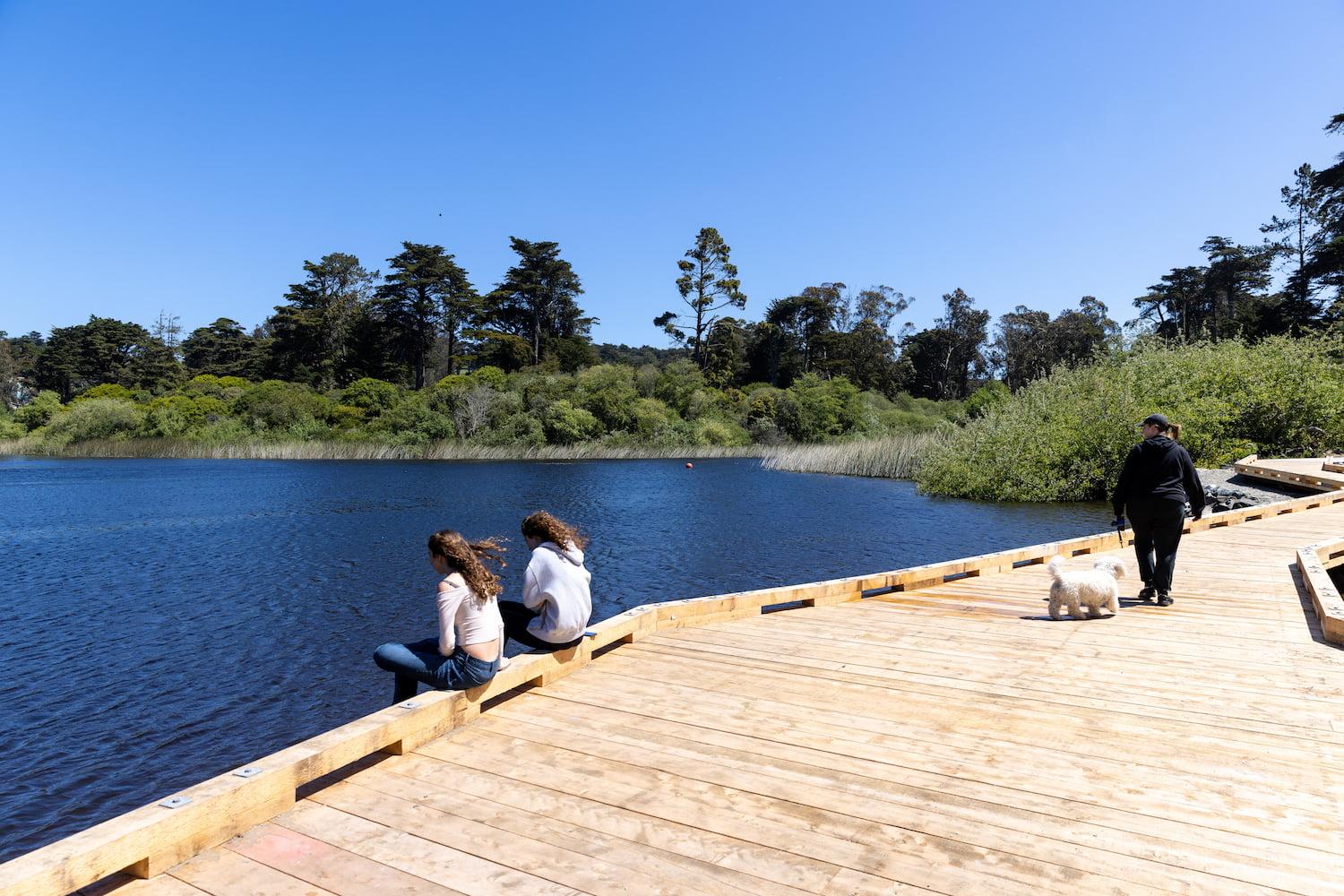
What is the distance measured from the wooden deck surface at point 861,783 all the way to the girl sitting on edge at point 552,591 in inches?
12.8

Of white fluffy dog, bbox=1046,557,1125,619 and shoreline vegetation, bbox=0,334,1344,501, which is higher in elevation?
shoreline vegetation, bbox=0,334,1344,501

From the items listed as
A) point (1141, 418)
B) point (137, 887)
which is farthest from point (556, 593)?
point (1141, 418)

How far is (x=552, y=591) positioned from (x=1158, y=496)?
5.08 m

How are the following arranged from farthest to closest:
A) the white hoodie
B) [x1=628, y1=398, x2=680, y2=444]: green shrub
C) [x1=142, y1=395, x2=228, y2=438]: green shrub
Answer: [x1=628, y1=398, x2=680, y2=444]: green shrub
[x1=142, y1=395, x2=228, y2=438]: green shrub
the white hoodie

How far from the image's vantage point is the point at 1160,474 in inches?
267

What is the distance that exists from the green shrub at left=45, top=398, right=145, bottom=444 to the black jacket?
61224 mm

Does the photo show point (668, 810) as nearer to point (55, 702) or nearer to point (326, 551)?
point (55, 702)

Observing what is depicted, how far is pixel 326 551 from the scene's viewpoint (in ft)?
53.1

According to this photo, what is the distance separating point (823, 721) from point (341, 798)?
2246 millimetres

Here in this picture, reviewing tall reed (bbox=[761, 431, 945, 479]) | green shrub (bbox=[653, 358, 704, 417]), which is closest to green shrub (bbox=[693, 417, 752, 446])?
green shrub (bbox=[653, 358, 704, 417])

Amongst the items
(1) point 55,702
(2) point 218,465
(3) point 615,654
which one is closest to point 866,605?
(3) point 615,654

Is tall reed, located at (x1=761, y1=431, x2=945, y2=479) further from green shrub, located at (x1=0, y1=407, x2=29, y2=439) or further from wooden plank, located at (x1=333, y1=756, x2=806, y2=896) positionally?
green shrub, located at (x1=0, y1=407, x2=29, y2=439)

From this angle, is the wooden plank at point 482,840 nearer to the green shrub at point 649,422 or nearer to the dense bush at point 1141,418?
the dense bush at point 1141,418

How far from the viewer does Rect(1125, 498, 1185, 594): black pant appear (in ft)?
22.1
